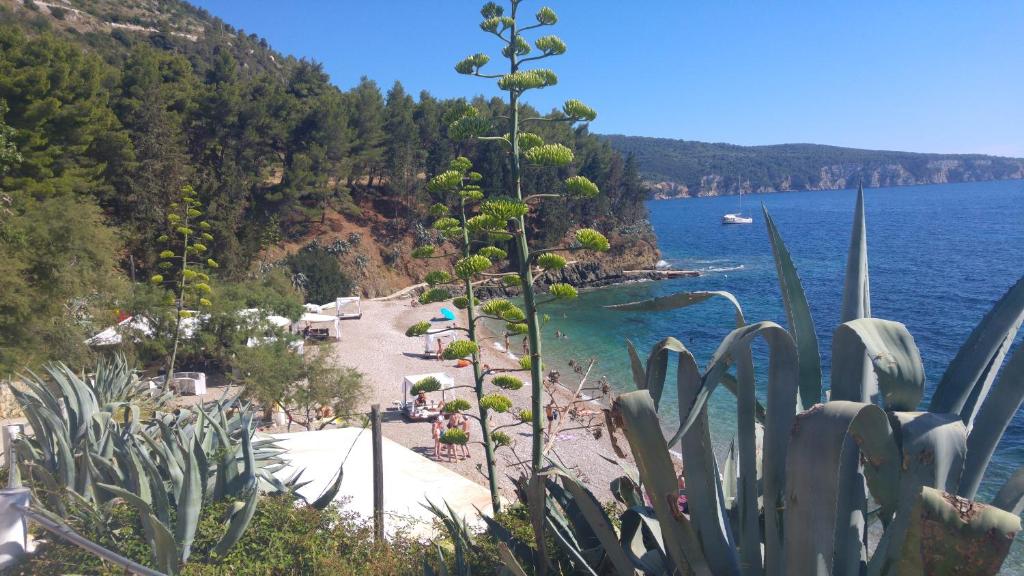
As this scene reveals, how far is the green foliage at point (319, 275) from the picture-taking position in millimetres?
33691

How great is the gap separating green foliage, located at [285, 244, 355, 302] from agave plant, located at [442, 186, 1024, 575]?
32.9m

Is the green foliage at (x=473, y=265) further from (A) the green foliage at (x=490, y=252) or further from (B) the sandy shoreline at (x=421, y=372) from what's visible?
(B) the sandy shoreline at (x=421, y=372)

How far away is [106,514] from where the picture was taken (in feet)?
13.2

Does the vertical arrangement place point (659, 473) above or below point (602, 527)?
above

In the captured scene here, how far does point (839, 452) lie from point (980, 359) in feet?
2.29

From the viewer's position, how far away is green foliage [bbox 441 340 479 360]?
5699mm

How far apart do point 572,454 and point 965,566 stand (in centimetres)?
1444

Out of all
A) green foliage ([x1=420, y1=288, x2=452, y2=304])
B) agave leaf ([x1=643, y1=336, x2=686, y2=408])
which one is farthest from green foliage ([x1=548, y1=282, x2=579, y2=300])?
agave leaf ([x1=643, y1=336, x2=686, y2=408])

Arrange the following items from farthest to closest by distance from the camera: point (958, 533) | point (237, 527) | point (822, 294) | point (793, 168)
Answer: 1. point (793, 168)
2. point (822, 294)
3. point (237, 527)
4. point (958, 533)

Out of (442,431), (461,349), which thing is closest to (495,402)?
(461,349)

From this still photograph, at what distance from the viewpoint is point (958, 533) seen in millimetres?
1230

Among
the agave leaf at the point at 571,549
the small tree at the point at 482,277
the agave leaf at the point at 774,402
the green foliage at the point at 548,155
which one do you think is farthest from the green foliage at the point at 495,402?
the agave leaf at the point at 774,402

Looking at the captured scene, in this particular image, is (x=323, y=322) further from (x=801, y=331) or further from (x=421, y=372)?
(x=801, y=331)

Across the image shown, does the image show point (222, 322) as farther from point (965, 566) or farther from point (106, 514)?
point (965, 566)
